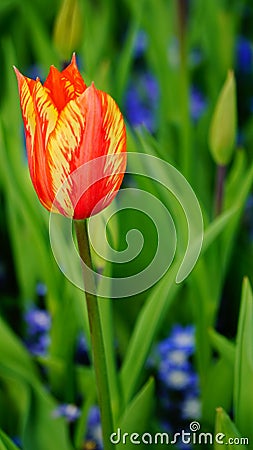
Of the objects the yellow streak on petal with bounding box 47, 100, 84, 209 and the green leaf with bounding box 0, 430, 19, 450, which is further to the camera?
the green leaf with bounding box 0, 430, 19, 450

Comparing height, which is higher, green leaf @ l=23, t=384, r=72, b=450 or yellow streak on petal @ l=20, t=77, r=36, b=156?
yellow streak on petal @ l=20, t=77, r=36, b=156

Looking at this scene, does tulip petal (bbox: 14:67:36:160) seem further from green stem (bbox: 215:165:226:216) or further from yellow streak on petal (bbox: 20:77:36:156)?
green stem (bbox: 215:165:226:216)

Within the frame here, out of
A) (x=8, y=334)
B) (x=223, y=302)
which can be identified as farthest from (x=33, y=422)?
(x=223, y=302)

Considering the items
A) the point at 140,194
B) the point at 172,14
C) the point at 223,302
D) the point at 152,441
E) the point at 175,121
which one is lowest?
the point at 152,441

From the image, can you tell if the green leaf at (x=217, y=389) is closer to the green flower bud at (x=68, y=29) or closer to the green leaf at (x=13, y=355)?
the green leaf at (x=13, y=355)

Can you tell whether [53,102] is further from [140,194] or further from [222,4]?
[222,4]

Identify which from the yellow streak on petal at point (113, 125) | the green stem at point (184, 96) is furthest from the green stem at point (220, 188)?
the yellow streak on petal at point (113, 125)

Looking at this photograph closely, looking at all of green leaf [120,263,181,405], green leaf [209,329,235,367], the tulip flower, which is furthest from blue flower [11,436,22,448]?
the tulip flower
